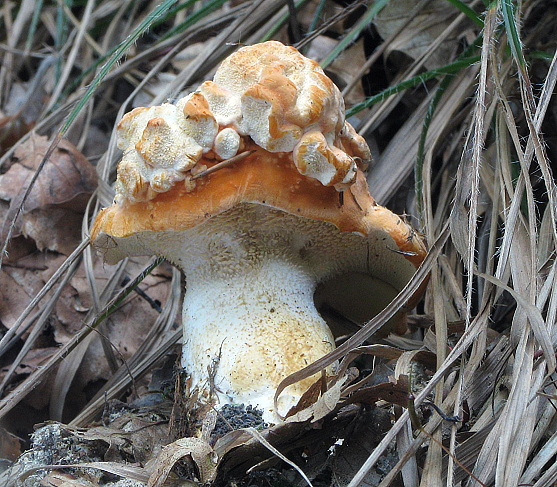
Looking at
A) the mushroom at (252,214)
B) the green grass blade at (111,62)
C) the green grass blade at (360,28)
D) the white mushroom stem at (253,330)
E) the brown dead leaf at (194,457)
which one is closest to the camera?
the brown dead leaf at (194,457)

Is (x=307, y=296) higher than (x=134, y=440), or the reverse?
(x=307, y=296)

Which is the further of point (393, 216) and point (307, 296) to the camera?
point (307, 296)

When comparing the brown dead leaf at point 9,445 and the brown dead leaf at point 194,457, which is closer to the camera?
the brown dead leaf at point 194,457

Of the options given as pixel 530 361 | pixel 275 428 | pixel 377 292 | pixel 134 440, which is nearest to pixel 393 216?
pixel 377 292

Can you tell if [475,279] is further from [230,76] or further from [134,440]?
[134,440]

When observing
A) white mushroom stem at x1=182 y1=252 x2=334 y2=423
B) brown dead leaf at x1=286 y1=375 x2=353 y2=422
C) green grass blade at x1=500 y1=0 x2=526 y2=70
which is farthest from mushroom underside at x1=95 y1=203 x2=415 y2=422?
green grass blade at x1=500 y1=0 x2=526 y2=70

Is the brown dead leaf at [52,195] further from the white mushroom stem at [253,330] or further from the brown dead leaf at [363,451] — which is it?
the brown dead leaf at [363,451]

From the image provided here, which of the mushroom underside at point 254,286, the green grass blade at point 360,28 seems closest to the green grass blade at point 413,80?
the green grass blade at point 360,28
